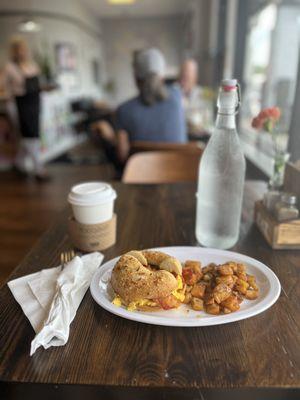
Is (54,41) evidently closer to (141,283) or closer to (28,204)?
(28,204)

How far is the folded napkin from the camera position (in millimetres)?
547

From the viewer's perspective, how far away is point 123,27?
1024cm

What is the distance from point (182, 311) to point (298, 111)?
960 millimetres

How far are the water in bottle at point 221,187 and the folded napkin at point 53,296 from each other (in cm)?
30

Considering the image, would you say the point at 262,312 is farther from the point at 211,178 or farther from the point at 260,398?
the point at 211,178

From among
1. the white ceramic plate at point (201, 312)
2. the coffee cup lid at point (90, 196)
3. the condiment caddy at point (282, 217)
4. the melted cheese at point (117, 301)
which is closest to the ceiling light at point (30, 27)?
the coffee cup lid at point (90, 196)

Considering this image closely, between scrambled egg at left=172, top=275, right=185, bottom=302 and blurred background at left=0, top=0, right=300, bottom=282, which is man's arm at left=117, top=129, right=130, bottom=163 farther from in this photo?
scrambled egg at left=172, top=275, right=185, bottom=302

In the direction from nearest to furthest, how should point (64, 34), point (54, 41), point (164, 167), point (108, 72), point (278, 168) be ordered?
point (278, 168)
point (164, 167)
point (54, 41)
point (64, 34)
point (108, 72)

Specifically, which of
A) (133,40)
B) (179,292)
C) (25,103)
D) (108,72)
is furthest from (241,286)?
(108,72)

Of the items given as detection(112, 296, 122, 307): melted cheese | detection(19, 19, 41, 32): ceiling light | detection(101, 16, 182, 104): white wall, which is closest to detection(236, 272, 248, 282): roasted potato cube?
detection(112, 296, 122, 307): melted cheese

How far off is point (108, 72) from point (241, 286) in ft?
36.5

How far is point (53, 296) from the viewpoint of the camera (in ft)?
2.13

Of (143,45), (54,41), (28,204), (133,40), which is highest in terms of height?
(133,40)

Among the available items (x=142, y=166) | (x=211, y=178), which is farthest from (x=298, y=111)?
(x=142, y=166)
